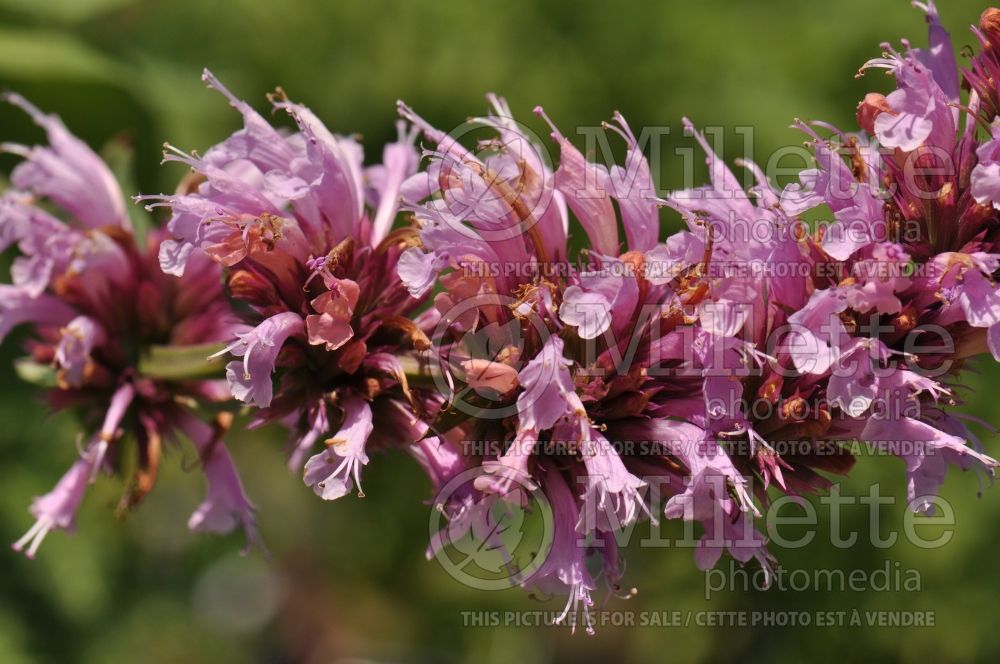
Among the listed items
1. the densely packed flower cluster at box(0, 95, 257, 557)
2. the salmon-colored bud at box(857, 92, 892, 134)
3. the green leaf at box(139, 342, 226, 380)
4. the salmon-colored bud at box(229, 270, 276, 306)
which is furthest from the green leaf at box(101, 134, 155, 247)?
the salmon-colored bud at box(857, 92, 892, 134)

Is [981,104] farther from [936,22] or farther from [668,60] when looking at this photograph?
[668,60]

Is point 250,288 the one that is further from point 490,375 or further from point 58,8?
point 58,8

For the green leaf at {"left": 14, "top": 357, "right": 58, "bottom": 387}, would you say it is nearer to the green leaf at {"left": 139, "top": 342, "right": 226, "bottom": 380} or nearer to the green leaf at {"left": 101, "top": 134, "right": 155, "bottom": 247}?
the green leaf at {"left": 139, "top": 342, "right": 226, "bottom": 380}

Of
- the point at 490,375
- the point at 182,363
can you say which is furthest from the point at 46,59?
the point at 490,375

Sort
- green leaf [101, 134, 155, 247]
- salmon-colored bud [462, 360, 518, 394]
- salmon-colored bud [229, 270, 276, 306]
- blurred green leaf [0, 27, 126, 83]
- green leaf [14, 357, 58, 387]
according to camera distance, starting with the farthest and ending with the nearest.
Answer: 1. blurred green leaf [0, 27, 126, 83]
2. green leaf [101, 134, 155, 247]
3. green leaf [14, 357, 58, 387]
4. salmon-colored bud [229, 270, 276, 306]
5. salmon-colored bud [462, 360, 518, 394]

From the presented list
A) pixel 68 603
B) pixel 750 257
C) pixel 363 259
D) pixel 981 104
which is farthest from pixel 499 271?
pixel 68 603

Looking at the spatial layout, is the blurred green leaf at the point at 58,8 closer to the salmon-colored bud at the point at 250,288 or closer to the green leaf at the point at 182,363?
the green leaf at the point at 182,363

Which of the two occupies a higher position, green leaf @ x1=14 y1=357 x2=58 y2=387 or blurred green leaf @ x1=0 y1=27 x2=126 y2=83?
blurred green leaf @ x1=0 y1=27 x2=126 y2=83

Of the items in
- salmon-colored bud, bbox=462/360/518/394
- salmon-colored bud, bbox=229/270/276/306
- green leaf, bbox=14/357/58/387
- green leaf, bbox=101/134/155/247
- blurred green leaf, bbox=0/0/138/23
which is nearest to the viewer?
salmon-colored bud, bbox=462/360/518/394
